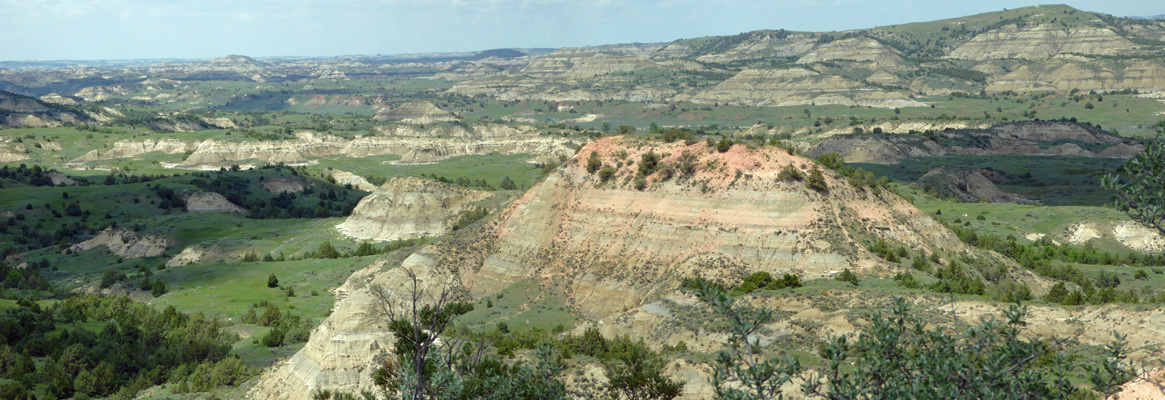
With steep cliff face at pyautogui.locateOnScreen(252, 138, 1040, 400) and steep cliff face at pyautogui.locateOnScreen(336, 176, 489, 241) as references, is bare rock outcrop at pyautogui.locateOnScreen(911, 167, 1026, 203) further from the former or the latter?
steep cliff face at pyautogui.locateOnScreen(336, 176, 489, 241)

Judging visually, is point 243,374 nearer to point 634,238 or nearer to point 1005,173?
point 634,238

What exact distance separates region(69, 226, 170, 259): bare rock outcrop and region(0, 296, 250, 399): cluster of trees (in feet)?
101

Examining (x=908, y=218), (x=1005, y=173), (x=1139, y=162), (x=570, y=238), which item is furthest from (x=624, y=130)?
(x=1005, y=173)

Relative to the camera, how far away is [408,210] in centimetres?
10012

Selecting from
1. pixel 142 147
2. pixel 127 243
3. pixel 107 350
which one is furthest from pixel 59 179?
pixel 107 350

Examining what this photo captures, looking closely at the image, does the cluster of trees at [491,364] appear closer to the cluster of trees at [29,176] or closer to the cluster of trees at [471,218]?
the cluster of trees at [471,218]

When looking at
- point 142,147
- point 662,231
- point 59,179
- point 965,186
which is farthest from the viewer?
point 142,147

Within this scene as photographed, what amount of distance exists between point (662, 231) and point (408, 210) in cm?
5006

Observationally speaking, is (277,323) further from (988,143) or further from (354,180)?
(988,143)

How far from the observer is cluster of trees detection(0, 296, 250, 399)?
46.3 metres

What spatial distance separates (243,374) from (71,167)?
155 meters

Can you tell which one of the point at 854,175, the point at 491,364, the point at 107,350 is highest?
the point at 854,175

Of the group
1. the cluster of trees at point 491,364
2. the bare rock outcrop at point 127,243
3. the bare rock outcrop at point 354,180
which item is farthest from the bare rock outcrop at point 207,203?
the cluster of trees at point 491,364

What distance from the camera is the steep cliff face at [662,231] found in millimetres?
54312
